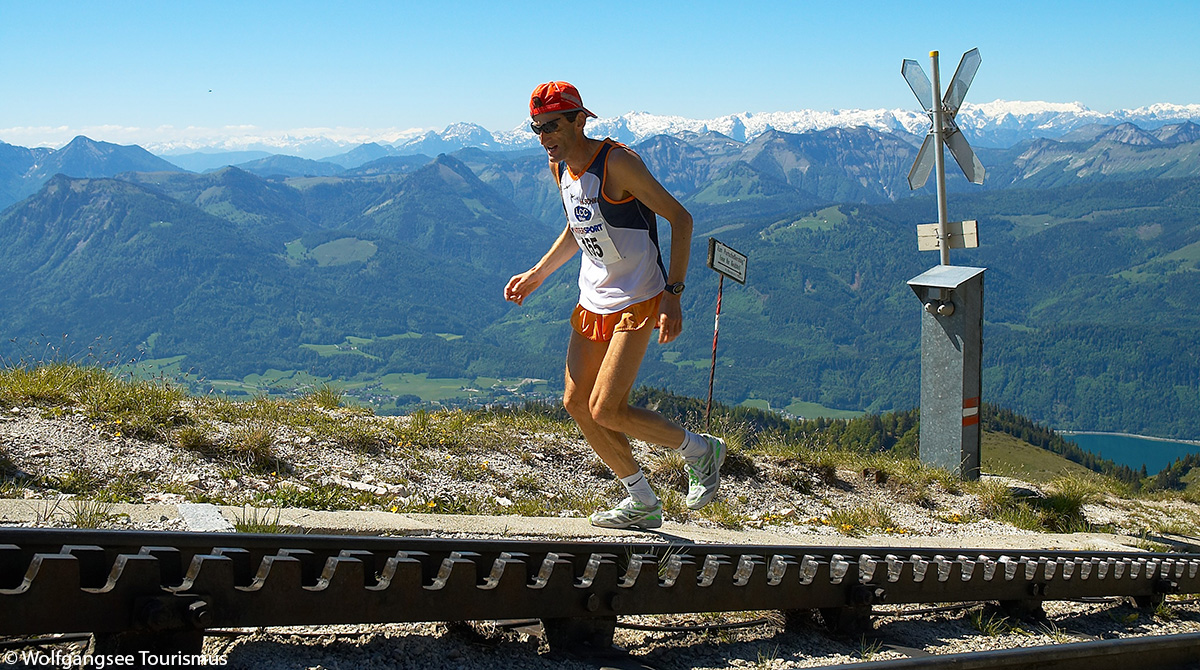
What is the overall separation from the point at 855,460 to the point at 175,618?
7351 mm

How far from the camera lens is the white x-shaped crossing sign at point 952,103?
1030 cm

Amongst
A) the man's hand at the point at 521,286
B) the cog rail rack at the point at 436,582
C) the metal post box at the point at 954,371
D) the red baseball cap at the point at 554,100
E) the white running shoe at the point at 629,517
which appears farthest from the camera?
the metal post box at the point at 954,371

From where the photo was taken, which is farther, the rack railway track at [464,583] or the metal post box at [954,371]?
the metal post box at [954,371]

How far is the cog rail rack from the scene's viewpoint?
230 centimetres

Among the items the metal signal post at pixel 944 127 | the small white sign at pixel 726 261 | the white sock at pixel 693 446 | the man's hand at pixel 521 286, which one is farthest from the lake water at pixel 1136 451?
the man's hand at pixel 521 286

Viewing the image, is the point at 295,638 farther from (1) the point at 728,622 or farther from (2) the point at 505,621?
(1) the point at 728,622

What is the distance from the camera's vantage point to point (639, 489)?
5.23m

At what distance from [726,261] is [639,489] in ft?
13.3

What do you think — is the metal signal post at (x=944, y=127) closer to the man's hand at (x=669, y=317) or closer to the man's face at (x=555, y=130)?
the man's hand at (x=669, y=317)

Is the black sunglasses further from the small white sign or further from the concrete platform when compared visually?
the small white sign

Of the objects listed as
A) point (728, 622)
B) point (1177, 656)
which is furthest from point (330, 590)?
point (1177, 656)

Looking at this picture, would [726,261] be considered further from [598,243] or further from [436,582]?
[436,582]

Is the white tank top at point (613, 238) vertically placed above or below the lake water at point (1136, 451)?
above

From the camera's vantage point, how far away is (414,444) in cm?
676
